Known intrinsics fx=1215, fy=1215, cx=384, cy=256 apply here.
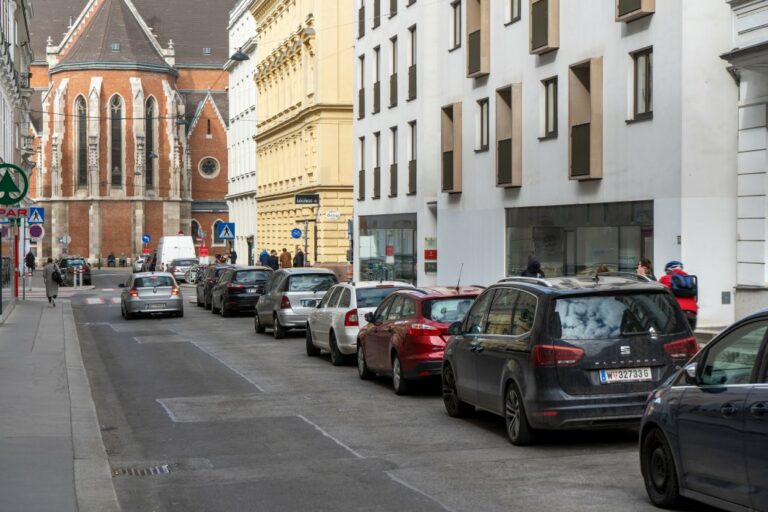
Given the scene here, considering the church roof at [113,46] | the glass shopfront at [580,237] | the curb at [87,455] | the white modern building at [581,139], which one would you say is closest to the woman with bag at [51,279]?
the white modern building at [581,139]

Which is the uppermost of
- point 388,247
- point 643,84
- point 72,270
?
point 643,84

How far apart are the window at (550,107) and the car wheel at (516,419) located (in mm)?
16770

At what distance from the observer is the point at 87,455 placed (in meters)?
11.0

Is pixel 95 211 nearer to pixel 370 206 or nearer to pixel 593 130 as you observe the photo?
pixel 370 206

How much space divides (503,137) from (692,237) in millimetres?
9509

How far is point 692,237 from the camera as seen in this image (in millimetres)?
22172

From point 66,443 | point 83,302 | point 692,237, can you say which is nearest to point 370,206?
point 83,302

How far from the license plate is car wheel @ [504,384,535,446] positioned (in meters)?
0.81

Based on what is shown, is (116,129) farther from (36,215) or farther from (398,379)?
(398,379)

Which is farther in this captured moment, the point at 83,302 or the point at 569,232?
the point at 83,302

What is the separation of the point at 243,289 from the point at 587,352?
1003 inches

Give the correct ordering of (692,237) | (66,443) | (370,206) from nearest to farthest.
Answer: (66,443) < (692,237) < (370,206)

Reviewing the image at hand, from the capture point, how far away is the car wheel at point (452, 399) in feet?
44.5

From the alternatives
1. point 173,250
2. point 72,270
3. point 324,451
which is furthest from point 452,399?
point 173,250
